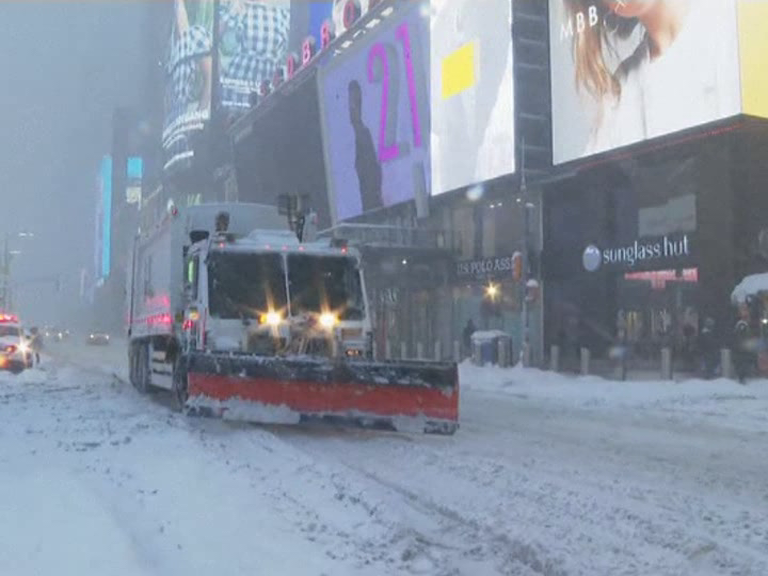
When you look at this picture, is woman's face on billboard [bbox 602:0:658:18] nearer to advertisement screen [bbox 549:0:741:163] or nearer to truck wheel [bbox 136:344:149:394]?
advertisement screen [bbox 549:0:741:163]

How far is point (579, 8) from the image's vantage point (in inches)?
1325

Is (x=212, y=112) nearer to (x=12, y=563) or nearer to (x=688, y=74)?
(x=688, y=74)

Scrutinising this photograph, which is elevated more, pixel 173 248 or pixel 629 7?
pixel 629 7

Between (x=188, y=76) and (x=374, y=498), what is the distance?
120 metres

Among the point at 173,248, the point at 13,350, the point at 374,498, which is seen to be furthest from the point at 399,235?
the point at 374,498

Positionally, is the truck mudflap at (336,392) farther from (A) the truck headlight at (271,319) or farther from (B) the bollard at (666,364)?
(B) the bollard at (666,364)

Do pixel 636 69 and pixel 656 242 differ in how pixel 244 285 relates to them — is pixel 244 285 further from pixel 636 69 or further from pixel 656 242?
pixel 636 69

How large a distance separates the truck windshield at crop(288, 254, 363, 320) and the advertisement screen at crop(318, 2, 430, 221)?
29539 millimetres

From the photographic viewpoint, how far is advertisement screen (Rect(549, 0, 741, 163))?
2753 centimetres

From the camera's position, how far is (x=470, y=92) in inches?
1543

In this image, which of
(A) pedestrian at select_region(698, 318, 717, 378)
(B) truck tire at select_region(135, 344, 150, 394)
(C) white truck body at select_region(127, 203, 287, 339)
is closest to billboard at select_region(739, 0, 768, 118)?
(A) pedestrian at select_region(698, 318, 717, 378)

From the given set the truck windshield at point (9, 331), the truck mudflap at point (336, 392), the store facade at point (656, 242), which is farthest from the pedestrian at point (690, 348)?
the truck windshield at point (9, 331)

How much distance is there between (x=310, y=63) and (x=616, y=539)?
2133 inches

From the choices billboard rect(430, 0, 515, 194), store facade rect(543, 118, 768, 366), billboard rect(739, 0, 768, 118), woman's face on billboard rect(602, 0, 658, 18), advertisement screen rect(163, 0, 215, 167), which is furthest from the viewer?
advertisement screen rect(163, 0, 215, 167)
